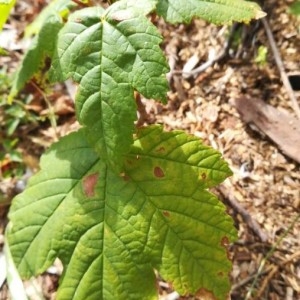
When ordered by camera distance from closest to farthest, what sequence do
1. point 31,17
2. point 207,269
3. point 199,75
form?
point 207,269 < point 199,75 < point 31,17

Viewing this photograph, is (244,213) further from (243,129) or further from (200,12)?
(200,12)

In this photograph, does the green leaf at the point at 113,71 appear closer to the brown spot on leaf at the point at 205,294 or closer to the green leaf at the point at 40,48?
the green leaf at the point at 40,48

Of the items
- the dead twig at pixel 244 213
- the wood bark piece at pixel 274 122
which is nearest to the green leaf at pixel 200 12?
the wood bark piece at pixel 274 122

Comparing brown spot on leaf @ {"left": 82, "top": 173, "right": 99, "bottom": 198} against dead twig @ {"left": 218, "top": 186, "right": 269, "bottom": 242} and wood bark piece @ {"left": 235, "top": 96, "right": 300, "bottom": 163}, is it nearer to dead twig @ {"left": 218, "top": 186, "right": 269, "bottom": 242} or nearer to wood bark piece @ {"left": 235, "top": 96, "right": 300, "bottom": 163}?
dead twig @ {"left": 218, "top": 186, "right": 269, "bottom": 242}

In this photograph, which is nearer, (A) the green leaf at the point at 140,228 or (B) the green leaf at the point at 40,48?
(A) the green leaf at the point at 140,228

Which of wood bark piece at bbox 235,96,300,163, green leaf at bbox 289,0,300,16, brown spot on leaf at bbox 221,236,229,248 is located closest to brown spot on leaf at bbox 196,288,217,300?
brown spot on leaf at bbox 221,236,229,248

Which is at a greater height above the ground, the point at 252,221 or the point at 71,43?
the point at 71,43

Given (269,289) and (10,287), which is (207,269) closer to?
(269,289)

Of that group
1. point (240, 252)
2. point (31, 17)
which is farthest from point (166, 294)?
point (31, 17)
